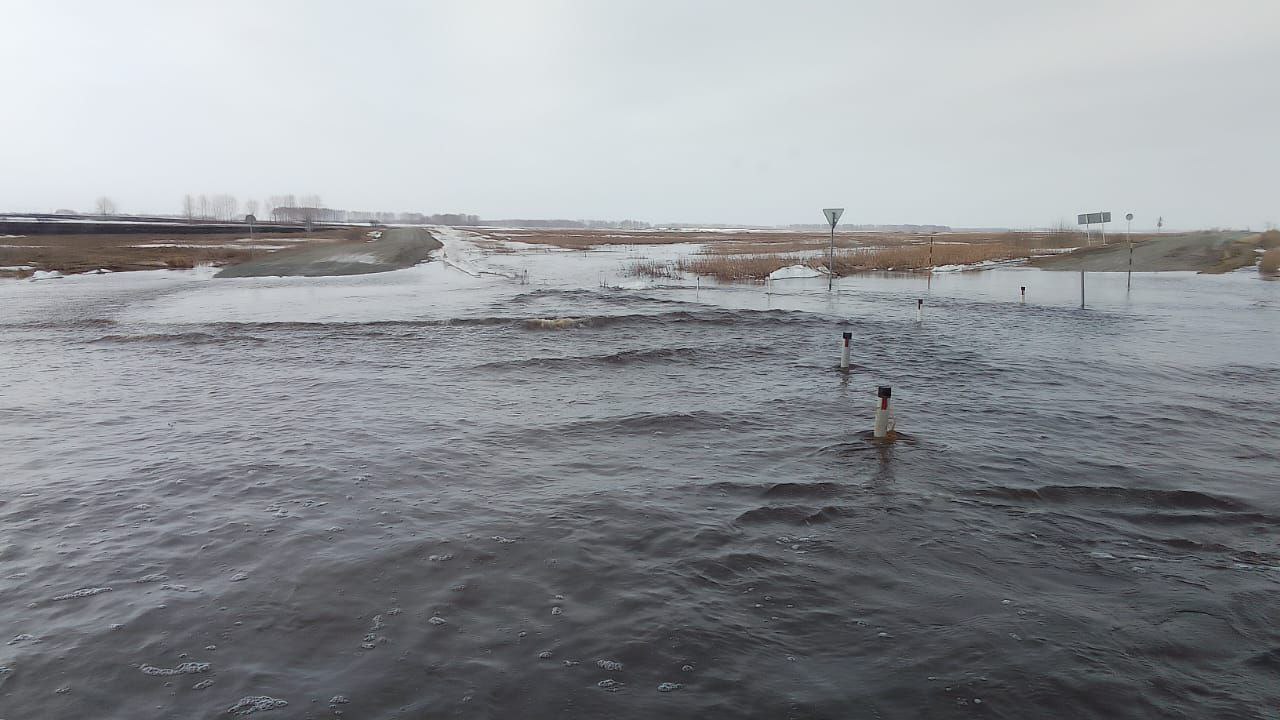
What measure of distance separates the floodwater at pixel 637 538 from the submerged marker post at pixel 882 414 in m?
0.63

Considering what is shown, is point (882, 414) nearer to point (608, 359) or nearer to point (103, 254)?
point (608, 359)

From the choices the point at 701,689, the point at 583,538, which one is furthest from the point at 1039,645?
the point at 583,538

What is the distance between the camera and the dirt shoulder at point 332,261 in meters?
42.5

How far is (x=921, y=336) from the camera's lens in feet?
69.2

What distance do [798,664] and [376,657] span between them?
3288 mm

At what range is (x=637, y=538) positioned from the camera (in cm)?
750

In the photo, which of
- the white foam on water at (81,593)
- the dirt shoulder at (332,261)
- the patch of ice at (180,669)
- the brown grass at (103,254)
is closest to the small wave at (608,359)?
the white foam on water at (81,593)

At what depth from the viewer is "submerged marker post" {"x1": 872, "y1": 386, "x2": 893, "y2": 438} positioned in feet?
33.7

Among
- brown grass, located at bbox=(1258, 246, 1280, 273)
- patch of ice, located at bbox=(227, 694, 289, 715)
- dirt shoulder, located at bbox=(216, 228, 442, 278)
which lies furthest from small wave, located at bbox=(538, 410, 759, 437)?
brown grass, located at bbox=(1258, 246, 1280, 273)

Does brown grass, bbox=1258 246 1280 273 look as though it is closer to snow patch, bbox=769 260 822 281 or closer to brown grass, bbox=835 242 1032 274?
brown grass, bbox=835 242 1032 274

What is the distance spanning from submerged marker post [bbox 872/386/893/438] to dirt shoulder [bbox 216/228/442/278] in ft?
129

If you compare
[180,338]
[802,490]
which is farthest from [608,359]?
[180,338]

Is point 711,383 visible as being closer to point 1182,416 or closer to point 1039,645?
point 1182,416

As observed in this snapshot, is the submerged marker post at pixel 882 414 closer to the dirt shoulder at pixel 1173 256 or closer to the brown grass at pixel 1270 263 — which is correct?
the dirt shoulder at pixel 1173 256
